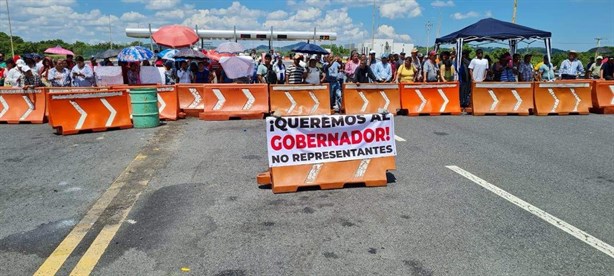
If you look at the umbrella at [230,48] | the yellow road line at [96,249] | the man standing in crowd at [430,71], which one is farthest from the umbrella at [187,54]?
the yellow road line at [96,249]

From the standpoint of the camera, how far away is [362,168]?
6074 millimetres

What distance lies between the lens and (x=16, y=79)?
1260 centimetres

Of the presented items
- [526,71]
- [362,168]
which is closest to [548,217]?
[362,168]

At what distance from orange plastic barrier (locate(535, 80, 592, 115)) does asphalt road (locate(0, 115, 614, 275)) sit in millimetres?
4640

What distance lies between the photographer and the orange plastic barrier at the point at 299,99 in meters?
12.6

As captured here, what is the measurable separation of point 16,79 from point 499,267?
531 inches

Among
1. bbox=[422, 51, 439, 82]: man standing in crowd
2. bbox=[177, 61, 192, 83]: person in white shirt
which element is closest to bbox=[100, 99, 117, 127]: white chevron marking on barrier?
bbox=[177, 61, 192, 83]: person in white shirt

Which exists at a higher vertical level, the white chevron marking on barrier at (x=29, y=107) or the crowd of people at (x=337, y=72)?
the crowd of people at (x=337, y=72)

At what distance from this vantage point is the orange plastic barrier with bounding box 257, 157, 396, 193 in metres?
5.85

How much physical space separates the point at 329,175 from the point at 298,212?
3.39 feet

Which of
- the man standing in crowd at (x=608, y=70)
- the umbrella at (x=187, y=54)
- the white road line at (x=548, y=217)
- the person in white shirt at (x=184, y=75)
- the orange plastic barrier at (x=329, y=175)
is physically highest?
the umbrella at (x=187, y=54)

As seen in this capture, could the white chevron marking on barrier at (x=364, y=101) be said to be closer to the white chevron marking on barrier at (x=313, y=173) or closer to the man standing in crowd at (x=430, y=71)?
the man standing in crowd at (x=430, y=71)

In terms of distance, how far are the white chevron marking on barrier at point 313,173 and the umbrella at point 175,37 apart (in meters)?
11.3

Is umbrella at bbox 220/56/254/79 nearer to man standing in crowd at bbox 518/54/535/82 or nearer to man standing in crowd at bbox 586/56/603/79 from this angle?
man standing in crowd at bbox 518/54/535/82
